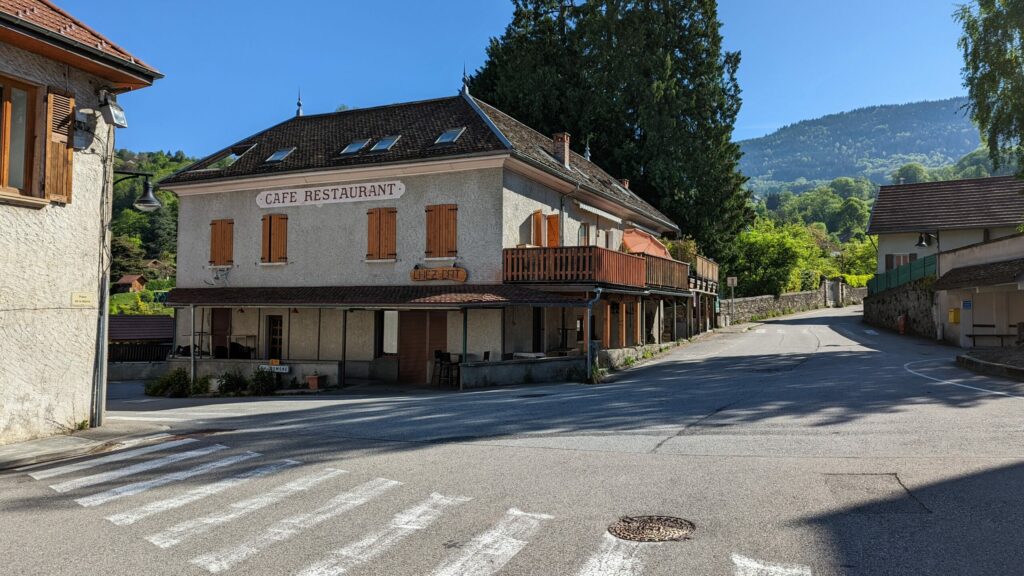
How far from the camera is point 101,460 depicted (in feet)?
29.7

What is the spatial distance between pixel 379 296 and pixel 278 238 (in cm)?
540

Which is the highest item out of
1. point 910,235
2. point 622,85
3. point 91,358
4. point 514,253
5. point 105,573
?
point 622,85

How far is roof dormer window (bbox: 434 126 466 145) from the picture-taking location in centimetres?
2294

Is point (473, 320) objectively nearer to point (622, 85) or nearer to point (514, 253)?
point (514, 253)

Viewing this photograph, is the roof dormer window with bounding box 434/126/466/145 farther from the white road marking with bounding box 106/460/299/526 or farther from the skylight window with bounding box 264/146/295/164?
the white road marking with bounding box 106/460/299/526

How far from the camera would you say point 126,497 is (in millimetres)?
7129

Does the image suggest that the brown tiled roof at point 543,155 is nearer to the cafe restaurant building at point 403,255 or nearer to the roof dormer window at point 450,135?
the cafe restaurant building at point 403,255

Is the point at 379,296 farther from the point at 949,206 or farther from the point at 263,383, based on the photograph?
the point at 949,206

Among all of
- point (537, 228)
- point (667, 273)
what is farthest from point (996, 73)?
point (537, 228)

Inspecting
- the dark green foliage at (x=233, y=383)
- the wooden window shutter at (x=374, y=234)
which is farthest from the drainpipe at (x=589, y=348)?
the dark green foliage at (x=233, y=383)

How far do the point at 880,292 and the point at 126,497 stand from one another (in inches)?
1569

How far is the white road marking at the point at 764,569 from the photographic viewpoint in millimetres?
4797

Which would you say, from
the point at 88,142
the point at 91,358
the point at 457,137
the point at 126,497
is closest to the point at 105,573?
the point at 126,497

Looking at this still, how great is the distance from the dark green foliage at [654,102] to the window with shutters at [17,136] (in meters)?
33.0
